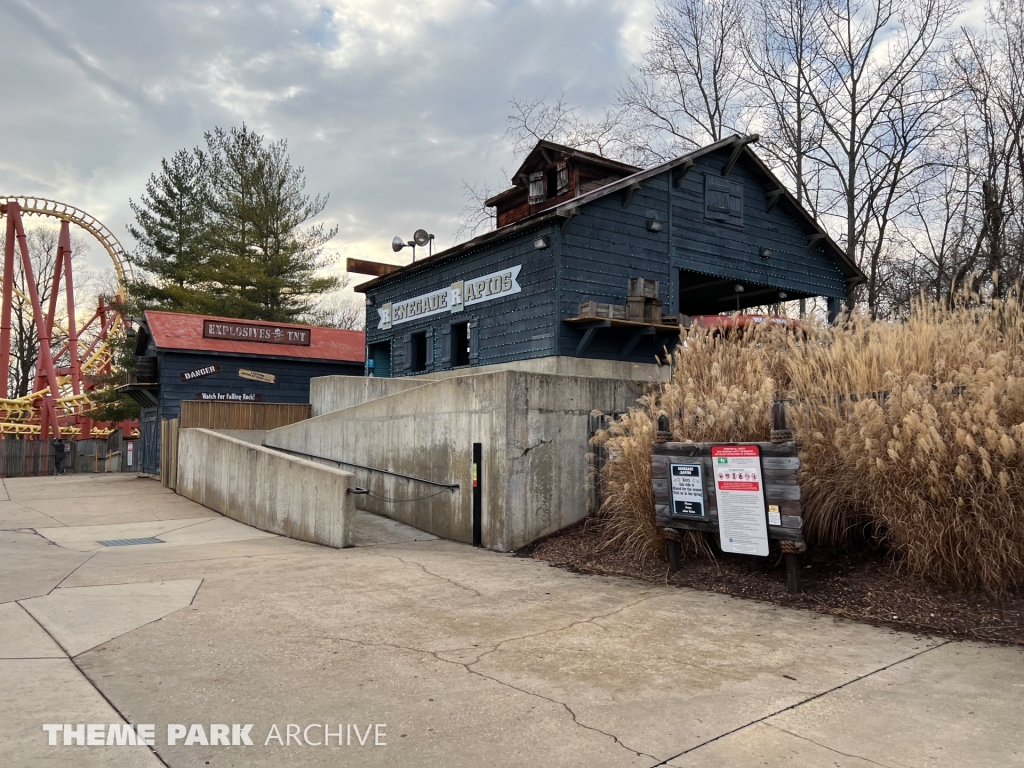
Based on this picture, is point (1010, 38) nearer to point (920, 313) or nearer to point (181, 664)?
point (920, 313)

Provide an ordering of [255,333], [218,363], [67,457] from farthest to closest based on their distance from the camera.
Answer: [67,457] → [255,333] → [218,363]

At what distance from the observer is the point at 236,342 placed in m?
26.0

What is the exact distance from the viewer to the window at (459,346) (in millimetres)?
18984

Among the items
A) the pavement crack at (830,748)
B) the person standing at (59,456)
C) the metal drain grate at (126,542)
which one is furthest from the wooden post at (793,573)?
the person standing at (59,456)

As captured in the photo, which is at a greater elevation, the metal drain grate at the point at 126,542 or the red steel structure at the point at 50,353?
the red steel structure at the point at 50,353

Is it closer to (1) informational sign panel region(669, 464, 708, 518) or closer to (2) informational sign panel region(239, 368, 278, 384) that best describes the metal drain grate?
(1) informational sign panel region(669, 464, 708, 518)

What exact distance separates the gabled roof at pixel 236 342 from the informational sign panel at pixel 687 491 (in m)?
21.2

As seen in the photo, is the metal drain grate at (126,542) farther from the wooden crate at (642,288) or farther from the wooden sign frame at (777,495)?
the wooden crate at (642,288)

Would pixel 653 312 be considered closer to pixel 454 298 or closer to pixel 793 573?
pixel 454 298

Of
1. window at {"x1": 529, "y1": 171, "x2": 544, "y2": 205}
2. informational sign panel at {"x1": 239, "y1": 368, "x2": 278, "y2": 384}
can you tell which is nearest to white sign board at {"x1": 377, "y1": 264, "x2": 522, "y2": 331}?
window at {"x1": 529, "y1": 171, "x2": 544, "y2": 205}

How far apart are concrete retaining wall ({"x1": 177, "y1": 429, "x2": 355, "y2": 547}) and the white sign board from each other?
6.74 metres

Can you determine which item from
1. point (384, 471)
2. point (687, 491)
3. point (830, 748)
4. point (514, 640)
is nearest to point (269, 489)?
point (384, 471)

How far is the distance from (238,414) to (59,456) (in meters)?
15.4

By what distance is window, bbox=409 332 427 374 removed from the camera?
20.4 meters
